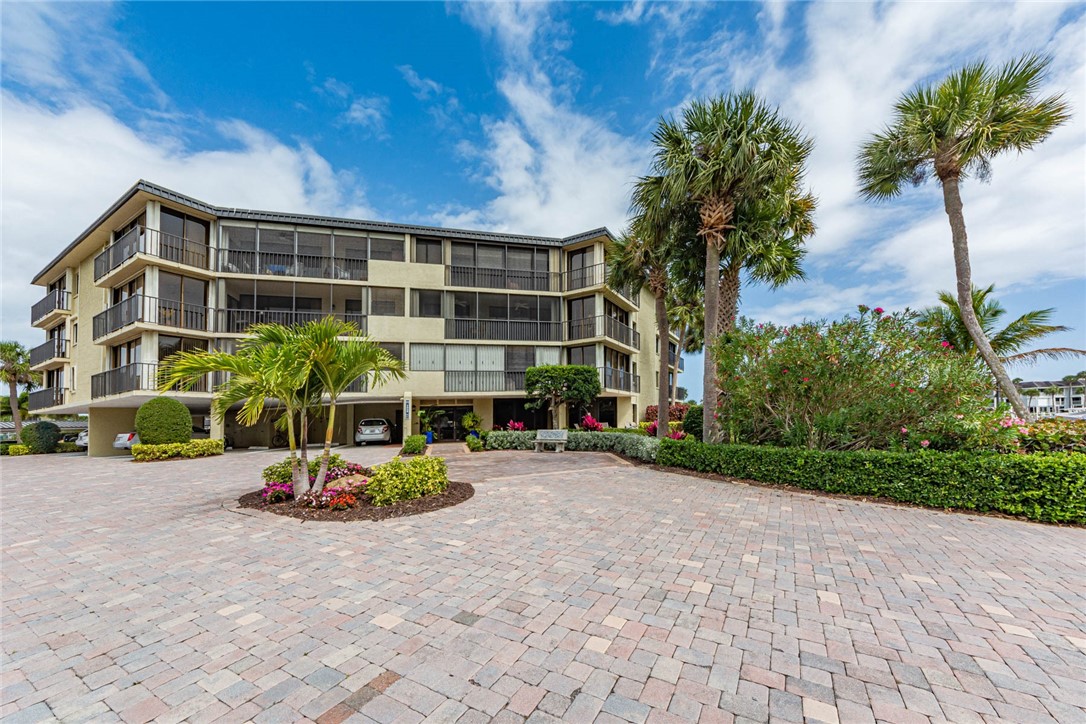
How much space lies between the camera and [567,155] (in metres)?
15.0

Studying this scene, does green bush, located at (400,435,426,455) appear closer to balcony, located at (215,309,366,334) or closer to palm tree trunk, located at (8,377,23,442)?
balcony, located at (215,309,366,334)

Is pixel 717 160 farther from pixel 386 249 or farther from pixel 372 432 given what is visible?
pixel 372 432

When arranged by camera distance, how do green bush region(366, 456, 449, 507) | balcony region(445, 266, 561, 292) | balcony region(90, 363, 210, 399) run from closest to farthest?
green bush region(366, 456, 449, 507), balcony region(90, 363, 210, 399), balcony region(445, 266, 561, 292)

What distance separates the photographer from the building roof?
17500 millimetres

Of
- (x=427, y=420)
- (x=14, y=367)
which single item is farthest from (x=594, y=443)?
(x=14, y=367)

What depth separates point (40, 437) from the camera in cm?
2198

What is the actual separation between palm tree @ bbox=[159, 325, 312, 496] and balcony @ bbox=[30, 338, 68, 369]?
25593 millimetres


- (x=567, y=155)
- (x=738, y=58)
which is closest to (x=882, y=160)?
(x=738, y=58)

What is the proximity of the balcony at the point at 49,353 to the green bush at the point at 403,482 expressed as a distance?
2802 cm

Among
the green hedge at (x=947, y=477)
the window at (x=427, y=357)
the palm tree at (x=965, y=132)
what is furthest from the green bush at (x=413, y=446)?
the palm tree at (x=965, y=132)

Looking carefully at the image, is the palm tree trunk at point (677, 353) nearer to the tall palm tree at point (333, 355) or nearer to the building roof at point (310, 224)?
the building roof at point (310, 224)

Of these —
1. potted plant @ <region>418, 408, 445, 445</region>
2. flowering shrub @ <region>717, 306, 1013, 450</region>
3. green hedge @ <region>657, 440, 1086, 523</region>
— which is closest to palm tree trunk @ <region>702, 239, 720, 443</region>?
flowering shrub @ <region>717, 306, 1013, 450</region>

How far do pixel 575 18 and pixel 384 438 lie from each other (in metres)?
19.2

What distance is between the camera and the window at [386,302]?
2153 cm
